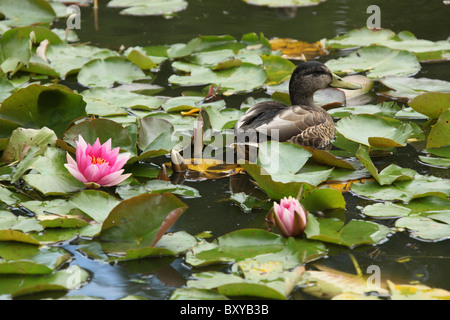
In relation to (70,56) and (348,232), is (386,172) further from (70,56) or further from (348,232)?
(70,56)

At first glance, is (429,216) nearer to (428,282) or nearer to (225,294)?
(428,282)

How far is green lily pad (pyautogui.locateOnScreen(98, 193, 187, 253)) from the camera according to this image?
328 cm

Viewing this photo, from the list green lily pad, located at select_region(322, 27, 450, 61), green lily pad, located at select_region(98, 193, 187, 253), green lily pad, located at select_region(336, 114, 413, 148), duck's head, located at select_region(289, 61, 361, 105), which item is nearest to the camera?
green lily pad, located at select_region(98, 193, 187, 253)

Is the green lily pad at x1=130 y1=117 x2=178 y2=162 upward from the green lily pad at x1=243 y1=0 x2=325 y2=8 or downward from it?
downward

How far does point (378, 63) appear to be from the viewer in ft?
20.0

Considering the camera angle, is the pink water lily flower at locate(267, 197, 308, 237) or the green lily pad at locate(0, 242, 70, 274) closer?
the green lily pad at locate(0, 242, 70, 274)

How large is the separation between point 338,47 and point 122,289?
4.56m

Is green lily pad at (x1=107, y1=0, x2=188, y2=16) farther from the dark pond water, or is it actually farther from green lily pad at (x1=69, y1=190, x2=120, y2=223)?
green lily pad at (x1=69, y1=190, x2=120, y2=223)

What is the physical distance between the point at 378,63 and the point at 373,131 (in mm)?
1714

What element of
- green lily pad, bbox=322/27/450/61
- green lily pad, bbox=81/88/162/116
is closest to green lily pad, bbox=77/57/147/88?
green lily pad, bbox=81/88/162/116

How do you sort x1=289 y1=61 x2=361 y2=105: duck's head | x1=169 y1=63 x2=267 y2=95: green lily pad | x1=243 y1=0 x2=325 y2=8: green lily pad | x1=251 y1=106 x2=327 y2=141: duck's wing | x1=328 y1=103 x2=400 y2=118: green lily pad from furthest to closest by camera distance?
x1=243 y1=0 x2=325 y2=8: green lily pad, x1=169 y1=63 x2=267 y2=95: green lily pad, x1=328 y1=103 x2=400 y2=118: green lily pad, x1=289 y1=61 x2=361 y2=105: duck's head, x1=251 y1=106 x2=327 y2=141: duck's wing

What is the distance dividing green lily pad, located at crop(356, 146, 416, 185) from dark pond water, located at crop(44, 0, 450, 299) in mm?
210

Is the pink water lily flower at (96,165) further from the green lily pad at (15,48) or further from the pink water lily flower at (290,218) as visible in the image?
the green lily pad at (15,48)

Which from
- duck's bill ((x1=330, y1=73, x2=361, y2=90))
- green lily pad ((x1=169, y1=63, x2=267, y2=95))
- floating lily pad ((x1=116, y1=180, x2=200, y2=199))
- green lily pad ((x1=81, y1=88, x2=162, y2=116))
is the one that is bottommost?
floating lily pad ((x1=116, y1=180, x2=200, y2=199))
